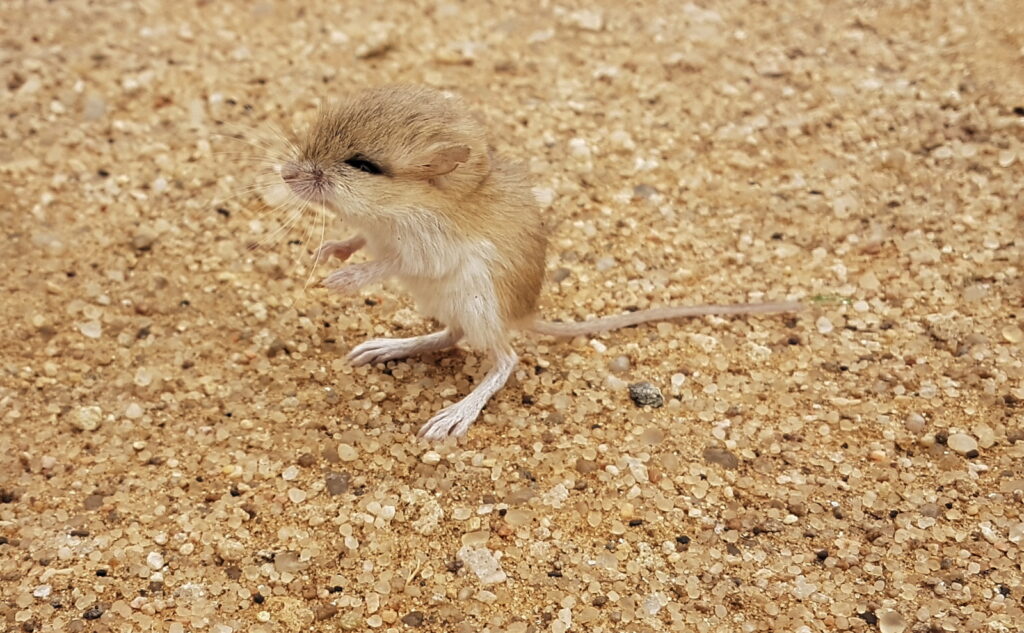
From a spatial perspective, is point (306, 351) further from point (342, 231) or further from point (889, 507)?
point (889, 507)

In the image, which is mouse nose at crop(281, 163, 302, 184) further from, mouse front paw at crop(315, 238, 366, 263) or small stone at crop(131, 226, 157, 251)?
small stone at crop(131, 226, 157, 251)

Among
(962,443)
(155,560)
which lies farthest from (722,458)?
(155,560)

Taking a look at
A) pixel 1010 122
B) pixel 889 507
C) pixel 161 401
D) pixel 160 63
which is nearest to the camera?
pixel 889 507

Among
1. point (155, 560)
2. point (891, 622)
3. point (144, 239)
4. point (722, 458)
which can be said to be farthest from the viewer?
point (144, 239)

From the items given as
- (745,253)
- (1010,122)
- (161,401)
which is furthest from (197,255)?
(1010,122)

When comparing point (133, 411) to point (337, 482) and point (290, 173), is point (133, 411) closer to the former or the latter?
point (337, 482)

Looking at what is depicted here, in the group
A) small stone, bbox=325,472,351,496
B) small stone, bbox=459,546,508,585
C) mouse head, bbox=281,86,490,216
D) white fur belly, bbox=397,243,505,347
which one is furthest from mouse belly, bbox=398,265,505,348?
small stone, bbox=459,546,508,585
